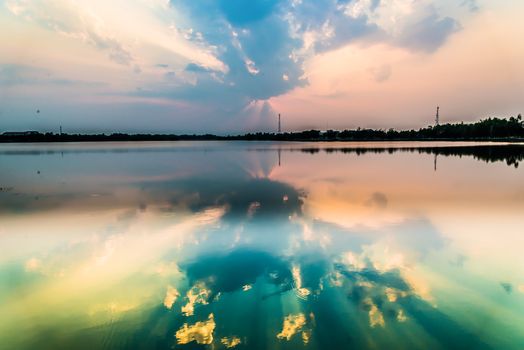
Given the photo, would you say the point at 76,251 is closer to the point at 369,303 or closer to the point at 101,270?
the point at 101,270

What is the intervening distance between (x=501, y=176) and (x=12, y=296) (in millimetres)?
30359

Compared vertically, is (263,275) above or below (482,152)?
above

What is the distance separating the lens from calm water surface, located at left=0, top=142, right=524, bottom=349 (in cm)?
522

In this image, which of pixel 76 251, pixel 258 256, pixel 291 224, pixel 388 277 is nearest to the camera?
pixel 388 277

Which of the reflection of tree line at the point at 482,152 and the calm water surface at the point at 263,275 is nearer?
the calm water surface at the point at 263,275

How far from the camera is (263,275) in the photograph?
729 centimetres

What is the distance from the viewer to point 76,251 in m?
9.14

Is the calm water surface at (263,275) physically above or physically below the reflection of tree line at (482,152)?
above

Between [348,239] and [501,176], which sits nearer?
[348,239]

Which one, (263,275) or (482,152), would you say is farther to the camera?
(482,152)

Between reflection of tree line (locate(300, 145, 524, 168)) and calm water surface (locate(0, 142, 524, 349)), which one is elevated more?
calm water surface (locate(0, 142, 524, 349))

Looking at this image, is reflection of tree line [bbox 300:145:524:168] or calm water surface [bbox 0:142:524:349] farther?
reflection of tree line [bbox 300:145:524:168]

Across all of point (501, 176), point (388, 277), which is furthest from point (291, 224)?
point (501, 176)

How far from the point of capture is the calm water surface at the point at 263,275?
5.22 m
